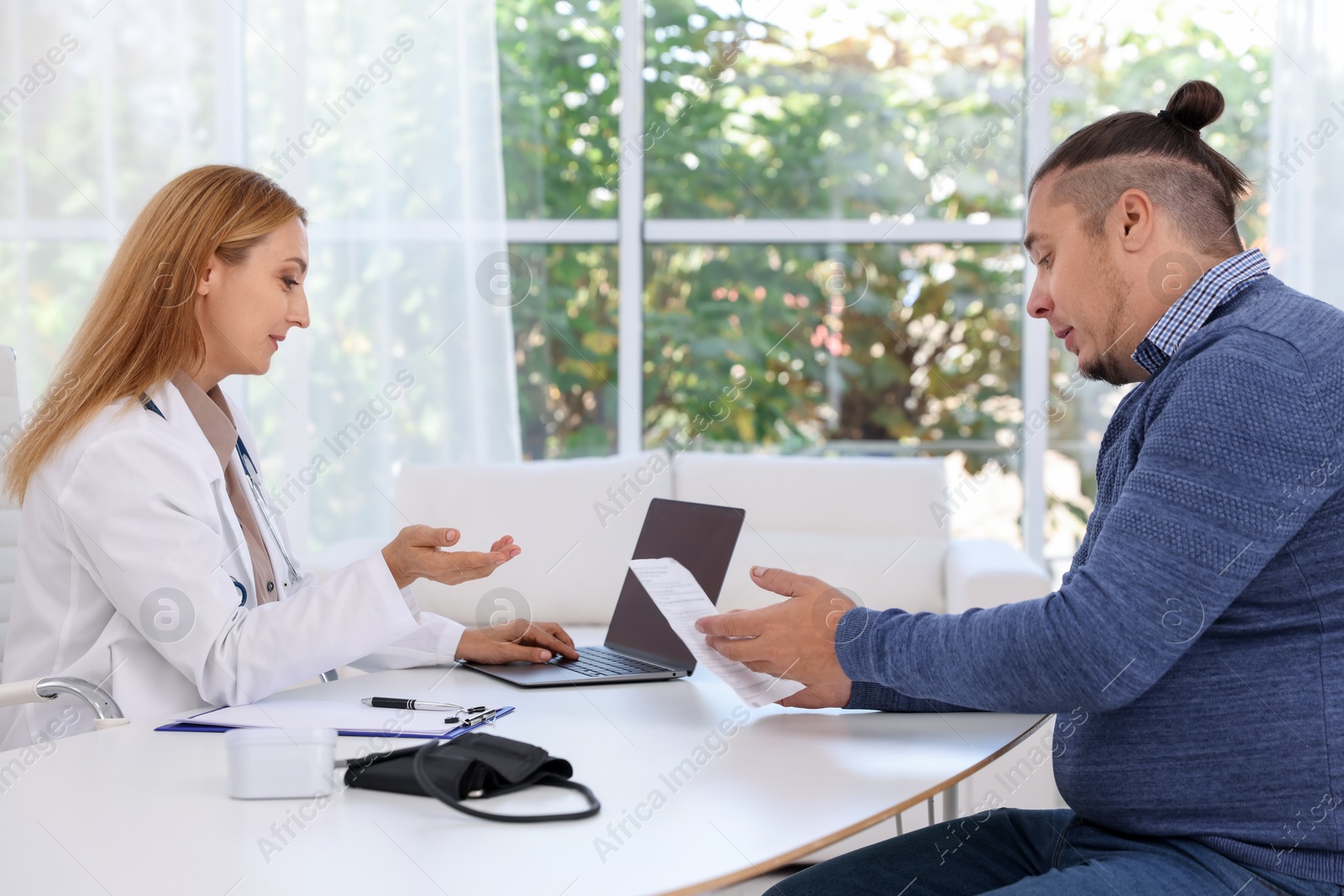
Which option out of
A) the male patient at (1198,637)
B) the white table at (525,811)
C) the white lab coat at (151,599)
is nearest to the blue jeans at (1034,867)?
the male patient at (1198,637)

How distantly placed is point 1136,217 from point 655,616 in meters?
0.79

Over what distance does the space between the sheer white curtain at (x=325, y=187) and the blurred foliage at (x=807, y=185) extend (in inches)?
10.1

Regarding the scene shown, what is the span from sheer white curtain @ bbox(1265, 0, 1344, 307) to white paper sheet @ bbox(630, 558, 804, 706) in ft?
9.37

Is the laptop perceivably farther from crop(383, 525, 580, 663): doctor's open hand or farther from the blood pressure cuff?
the blood pressure cuff

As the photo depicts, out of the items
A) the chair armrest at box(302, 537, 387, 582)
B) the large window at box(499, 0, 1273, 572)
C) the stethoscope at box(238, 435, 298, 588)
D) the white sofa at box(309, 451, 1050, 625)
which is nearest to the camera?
the stethoscope at box(238, 435, 298, 588)

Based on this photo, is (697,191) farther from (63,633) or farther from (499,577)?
(63,633)

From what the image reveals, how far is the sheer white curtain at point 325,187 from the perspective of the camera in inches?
136

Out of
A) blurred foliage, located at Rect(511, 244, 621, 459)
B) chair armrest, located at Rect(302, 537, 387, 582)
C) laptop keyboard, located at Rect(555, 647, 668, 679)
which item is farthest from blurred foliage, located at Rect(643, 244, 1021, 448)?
laptop keyboard, located at Rect(555, 647, 668, 679)

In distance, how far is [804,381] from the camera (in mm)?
3742

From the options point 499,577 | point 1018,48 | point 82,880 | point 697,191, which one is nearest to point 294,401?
point 499,577

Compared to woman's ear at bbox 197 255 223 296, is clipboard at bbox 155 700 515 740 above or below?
below

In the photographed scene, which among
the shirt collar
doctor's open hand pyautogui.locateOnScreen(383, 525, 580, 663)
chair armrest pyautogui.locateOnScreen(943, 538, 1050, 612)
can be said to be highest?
the shirt collar

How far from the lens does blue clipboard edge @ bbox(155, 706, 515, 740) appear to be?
105cm

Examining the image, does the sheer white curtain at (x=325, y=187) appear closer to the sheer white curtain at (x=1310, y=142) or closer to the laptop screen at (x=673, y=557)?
the laptop screen at (x=673, y=557)
